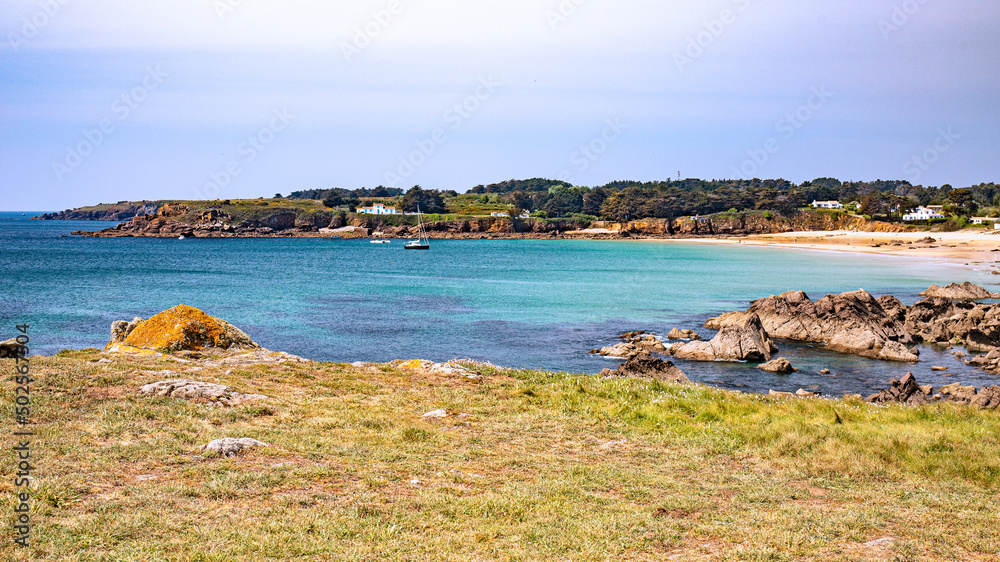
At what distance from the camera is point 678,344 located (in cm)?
3325

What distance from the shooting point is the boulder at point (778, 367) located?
28.8m

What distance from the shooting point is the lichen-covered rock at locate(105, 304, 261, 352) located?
18469 millimetres

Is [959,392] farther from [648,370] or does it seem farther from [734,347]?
[648,370]

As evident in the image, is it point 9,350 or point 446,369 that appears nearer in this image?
point 9,350

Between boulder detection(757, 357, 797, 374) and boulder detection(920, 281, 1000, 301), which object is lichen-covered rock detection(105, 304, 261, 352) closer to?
boulder detection(757, 357, 797, 374)

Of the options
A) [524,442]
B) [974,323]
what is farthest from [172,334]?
[974,323]

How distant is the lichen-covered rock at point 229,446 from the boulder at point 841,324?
28329 millimetres

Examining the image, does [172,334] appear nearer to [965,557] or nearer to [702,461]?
[702,461]

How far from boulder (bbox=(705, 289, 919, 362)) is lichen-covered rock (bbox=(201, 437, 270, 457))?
28.3 meters

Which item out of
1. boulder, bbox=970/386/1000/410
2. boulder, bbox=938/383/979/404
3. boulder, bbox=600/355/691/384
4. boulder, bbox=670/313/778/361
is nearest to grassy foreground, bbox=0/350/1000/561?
boulder, bbox=970/386/1000/410

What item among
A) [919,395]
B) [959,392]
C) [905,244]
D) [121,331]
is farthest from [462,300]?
[905,244]

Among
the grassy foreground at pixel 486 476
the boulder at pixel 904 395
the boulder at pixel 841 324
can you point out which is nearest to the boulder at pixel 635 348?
the boulder at pixel 841 324

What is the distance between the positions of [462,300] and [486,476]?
45.6 meters

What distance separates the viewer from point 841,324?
3494 centimetres
